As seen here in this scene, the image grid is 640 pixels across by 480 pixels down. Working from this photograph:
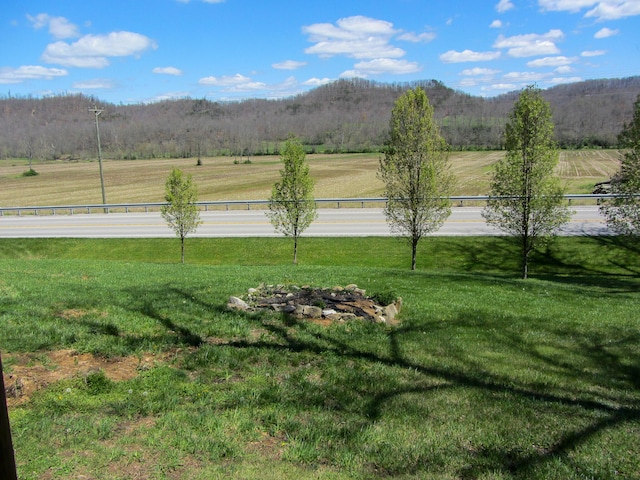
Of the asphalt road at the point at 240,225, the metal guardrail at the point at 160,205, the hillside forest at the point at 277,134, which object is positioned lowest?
the asphalt road at the point at 240,225

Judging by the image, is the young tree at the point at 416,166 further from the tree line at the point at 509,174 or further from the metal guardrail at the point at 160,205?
the metal guardrail at the point at 160,205

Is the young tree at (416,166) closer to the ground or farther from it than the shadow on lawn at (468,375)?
farther from it

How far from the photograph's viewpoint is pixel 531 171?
1964 centimetres

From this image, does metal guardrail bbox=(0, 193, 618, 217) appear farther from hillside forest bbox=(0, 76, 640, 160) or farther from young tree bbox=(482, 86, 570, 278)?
hillside forest bbox=(0, 76, 640, 160)

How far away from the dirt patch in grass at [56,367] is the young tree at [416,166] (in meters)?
17.1

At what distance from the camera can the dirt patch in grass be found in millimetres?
5207

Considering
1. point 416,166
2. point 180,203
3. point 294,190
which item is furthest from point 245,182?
point 416,166

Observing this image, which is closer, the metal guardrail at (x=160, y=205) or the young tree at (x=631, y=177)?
the young tree at (x=631, y=177)

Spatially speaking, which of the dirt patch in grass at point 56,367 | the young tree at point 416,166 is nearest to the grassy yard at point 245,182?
the young tree at point 416,166

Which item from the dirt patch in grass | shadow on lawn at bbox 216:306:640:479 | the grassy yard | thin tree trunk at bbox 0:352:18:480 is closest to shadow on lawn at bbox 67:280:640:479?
shadow on lawn at bbox 216:306:640:479

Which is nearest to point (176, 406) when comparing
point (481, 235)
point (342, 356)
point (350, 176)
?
point (342, 356)

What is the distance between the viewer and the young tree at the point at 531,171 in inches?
762

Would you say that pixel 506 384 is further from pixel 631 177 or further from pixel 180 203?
pixel 180 203

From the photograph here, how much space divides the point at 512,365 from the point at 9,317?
804cm
